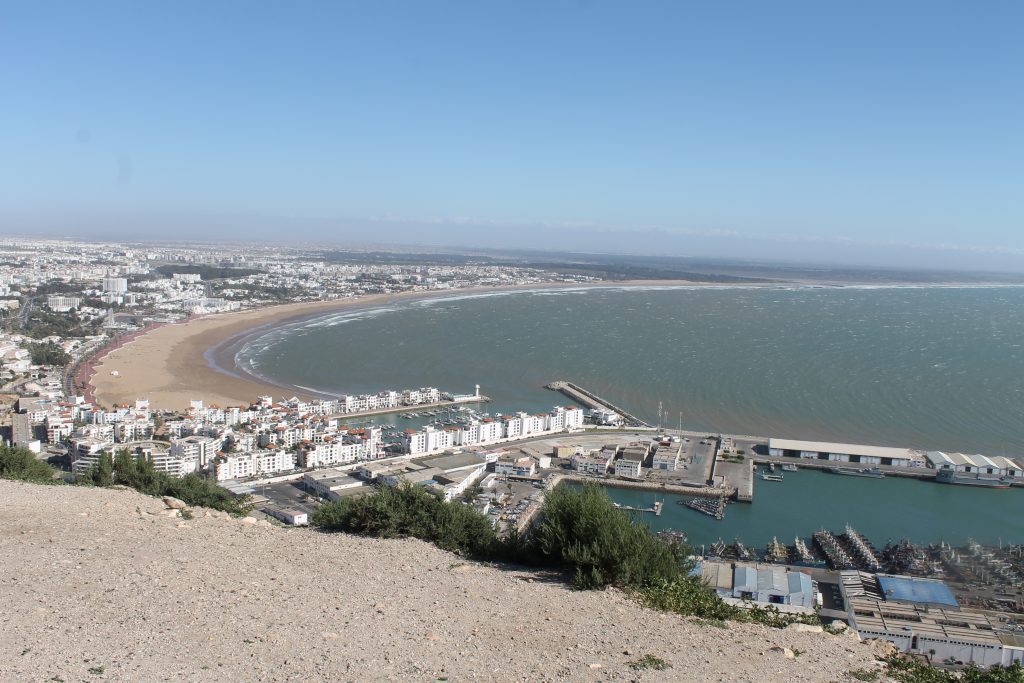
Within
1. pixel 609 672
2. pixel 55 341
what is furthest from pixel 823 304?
pixel 609 672

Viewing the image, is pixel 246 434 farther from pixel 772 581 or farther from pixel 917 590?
pixel 917 590

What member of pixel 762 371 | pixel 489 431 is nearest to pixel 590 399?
pixel 489 431

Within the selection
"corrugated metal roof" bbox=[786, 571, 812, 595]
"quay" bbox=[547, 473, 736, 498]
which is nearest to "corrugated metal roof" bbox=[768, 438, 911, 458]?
"quay" bbox=[547, 473, 736, 498]

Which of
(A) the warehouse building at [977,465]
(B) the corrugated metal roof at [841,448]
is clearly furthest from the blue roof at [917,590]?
(B) the corrugated metal roof at [841,448]

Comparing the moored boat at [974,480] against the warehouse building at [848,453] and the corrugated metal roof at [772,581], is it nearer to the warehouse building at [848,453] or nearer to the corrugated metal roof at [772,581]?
the warehouse building at [848,453]

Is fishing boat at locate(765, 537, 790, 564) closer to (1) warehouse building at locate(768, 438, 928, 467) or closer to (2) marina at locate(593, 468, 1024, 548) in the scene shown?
(2) marina at locate(593, 468, 1024, 548)
